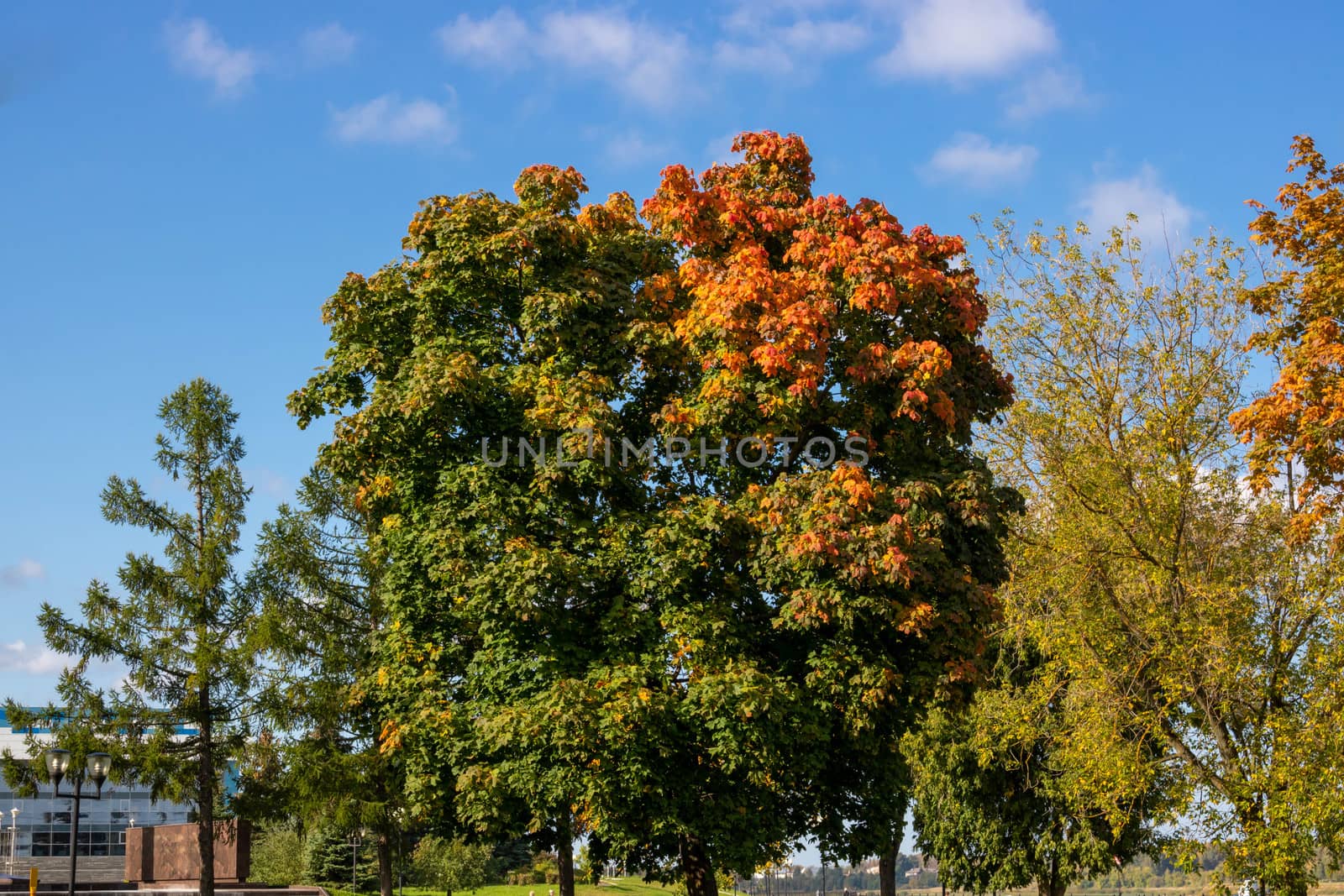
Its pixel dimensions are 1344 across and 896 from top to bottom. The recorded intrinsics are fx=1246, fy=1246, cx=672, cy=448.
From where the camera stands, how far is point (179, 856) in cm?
3450

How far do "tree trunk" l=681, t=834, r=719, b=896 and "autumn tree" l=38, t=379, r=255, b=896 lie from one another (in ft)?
38.8

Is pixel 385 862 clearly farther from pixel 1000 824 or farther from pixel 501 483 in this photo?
pixel 1000 824

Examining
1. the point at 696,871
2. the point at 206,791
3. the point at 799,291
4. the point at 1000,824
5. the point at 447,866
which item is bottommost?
the point at 447,866

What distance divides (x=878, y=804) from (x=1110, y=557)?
611cm

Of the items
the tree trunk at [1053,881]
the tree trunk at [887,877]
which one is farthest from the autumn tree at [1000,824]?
the tree trunk at [887,877]

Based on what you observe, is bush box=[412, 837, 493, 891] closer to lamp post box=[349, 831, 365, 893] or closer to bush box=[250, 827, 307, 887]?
lamp post box=[349, 831, 365, 893]

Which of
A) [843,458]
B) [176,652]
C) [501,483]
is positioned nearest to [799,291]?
[843,458]

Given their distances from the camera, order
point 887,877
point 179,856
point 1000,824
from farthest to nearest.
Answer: point 887,877, point 1000,824, point 179,856

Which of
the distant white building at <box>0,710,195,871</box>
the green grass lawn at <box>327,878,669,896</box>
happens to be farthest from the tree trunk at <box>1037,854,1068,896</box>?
the distant white building at <box>0,710,195,871</box>

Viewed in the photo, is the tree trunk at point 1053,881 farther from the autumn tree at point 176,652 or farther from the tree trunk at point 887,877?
the autumn tree at point 176,652

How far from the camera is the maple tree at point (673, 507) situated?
1844 cm

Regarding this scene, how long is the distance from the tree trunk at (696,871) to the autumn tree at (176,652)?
11832mm

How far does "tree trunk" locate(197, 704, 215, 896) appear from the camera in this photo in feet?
90.1

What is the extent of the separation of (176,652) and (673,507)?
14148 mm
